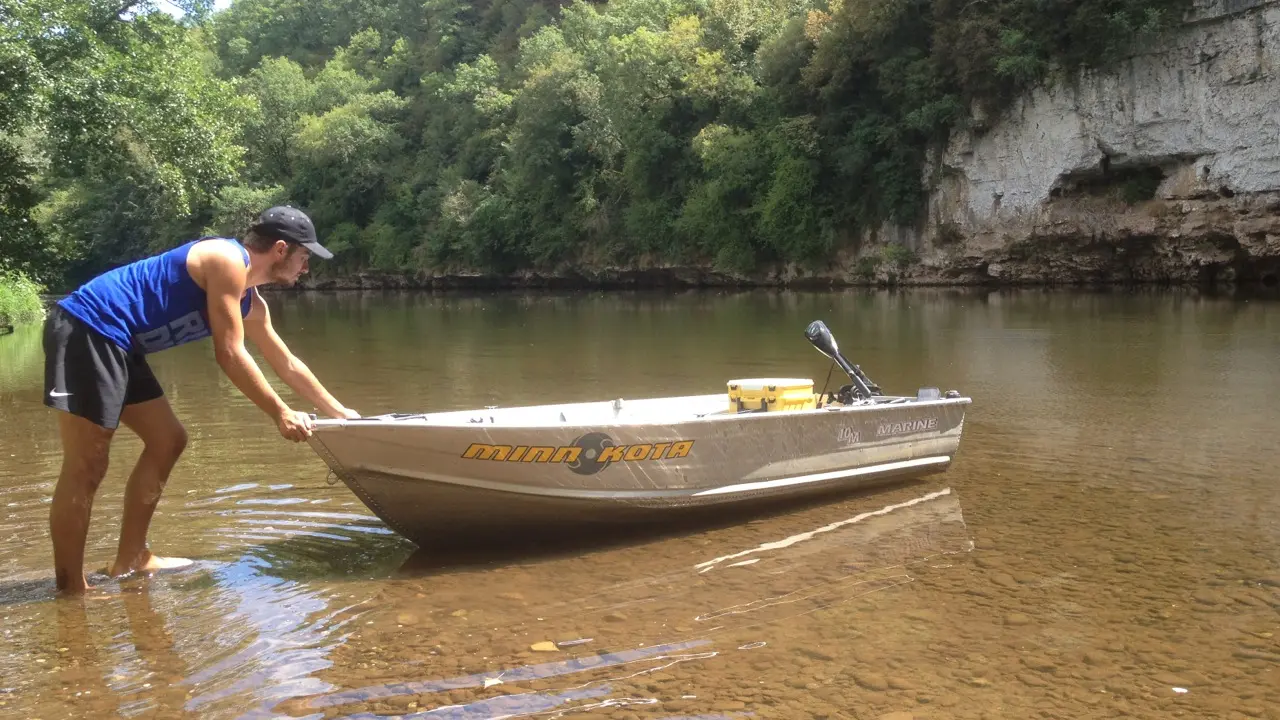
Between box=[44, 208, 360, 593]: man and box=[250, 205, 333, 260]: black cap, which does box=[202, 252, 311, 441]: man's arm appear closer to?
box=[44, 208, 360, 593]: man

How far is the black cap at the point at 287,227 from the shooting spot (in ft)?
14.4

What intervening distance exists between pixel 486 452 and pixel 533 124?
4996 centimetres

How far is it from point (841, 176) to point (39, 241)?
28.7m

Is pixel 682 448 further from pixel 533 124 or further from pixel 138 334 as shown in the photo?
pixel 533 124

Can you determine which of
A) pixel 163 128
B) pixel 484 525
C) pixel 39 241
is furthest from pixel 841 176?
pixel 484 525

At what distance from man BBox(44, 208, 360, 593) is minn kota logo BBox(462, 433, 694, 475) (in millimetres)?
1010

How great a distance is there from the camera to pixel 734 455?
600 centimetres

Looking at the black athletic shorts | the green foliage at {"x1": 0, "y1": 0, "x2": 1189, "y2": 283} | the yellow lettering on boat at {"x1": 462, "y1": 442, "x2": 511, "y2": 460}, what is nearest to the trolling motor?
the yellow lettering on boat at {"x1": 462, "y1": 442, "x2": 511, "y2": 460}

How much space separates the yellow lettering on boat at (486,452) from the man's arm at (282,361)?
0.64 metres

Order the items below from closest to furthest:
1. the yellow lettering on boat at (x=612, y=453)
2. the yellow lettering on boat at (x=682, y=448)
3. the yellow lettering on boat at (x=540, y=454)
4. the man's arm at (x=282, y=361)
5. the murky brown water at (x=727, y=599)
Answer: the murky brown water at (x=727, y=599) < the man's arm at (x=282, y=361) < the yellow lettering on boat at (x=540, y=454) < the yellow lettering on boat at (x=612, y=453) < the yellow lettering on boat at (x=682, y=448)

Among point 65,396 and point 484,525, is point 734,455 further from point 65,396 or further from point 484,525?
point 65,396

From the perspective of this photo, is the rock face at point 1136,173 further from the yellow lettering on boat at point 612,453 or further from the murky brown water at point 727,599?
the yellow lettering on boat at point 612,453

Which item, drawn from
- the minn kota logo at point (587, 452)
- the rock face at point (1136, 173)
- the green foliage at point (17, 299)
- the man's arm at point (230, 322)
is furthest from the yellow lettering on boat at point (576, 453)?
the rock face at point (1136, 173)

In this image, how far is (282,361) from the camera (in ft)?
15.7
